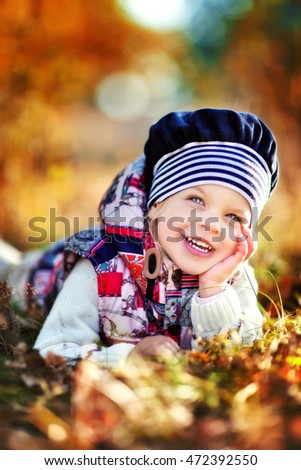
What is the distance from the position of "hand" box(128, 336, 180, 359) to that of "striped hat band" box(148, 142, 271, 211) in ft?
1.77

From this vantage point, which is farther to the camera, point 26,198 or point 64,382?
point 26,198

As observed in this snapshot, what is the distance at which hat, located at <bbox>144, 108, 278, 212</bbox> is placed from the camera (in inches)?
87.0

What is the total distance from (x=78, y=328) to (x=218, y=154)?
80 centimetres

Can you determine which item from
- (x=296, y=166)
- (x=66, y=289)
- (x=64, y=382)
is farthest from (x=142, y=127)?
(x=64, y=382)

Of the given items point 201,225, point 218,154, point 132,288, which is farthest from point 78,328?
point 218,154

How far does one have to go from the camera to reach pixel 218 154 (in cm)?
223

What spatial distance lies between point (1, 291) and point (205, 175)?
899mm

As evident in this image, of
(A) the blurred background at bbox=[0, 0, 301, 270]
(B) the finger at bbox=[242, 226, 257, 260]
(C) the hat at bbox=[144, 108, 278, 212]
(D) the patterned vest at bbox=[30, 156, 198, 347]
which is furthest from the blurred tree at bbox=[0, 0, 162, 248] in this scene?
(B) the finger at bbox=[242, 226, 257, 260]

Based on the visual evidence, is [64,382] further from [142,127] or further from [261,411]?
[142,127]

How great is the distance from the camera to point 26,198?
476 cm

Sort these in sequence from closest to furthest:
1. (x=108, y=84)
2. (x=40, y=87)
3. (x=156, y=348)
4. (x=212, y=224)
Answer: (x=156, y=348)
(x=212, y=224)
(x=40, y=87)
(x=108, y=84)

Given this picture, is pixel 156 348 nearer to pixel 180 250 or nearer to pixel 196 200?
pixel 180 250

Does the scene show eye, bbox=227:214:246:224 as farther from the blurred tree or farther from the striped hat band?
the blurred tree
